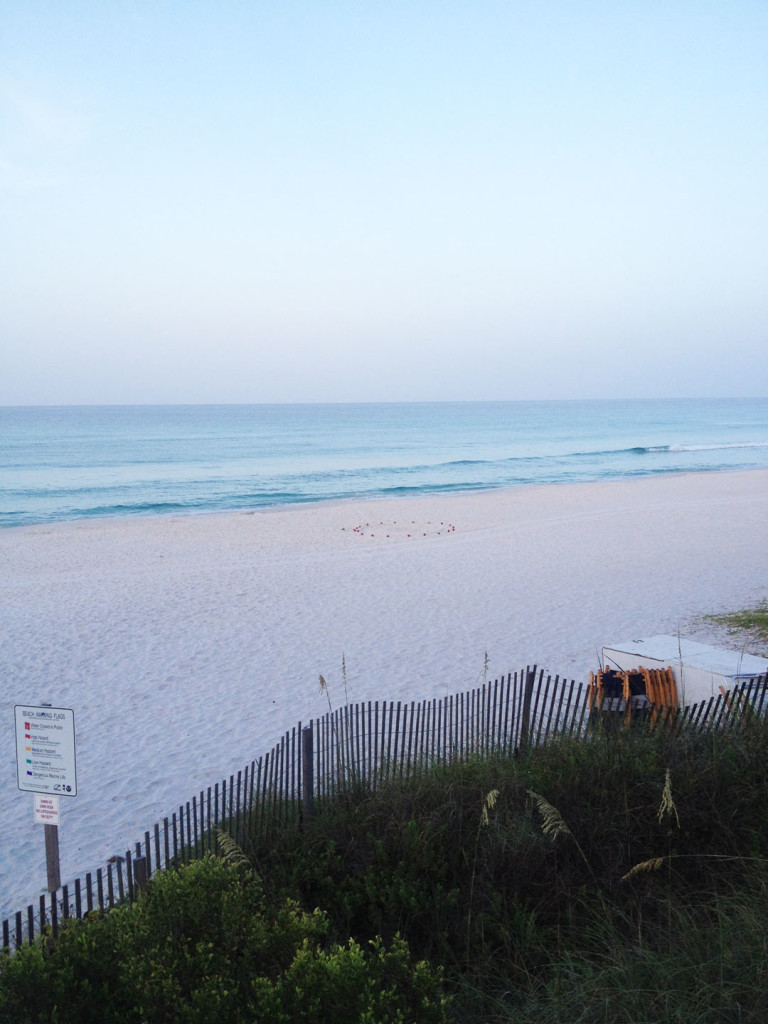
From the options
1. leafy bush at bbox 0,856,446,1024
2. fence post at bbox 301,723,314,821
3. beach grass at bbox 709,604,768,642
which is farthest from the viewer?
beach grass at bbox 709,604,768,642

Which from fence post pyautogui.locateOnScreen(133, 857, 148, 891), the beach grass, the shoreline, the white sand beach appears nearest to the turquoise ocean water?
the shoreline

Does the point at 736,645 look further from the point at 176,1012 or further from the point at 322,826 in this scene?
the point at 176,1012

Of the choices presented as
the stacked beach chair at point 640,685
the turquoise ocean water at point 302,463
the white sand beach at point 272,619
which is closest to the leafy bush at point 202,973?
the white sand beach at point 272,619

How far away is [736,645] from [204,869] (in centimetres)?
1048

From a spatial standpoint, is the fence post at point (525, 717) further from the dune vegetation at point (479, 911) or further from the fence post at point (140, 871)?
the fence post at point (140, 871)

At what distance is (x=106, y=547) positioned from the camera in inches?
1011

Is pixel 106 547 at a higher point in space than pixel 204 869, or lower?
lower

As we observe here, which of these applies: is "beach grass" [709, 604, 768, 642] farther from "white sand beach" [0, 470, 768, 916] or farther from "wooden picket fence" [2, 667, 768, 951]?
"wooden picket fence" [2, 667, 768, 951]

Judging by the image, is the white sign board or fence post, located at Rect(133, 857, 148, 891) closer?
fence post, located at Rect(133, 857, 148, 891)

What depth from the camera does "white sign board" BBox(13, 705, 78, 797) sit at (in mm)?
5258

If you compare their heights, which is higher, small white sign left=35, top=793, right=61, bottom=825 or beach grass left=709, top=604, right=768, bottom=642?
small white sign left=35, top=793, right=61, bottom=825

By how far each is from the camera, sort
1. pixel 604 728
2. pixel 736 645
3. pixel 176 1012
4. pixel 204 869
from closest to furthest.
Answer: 1. pixel 176 1012
2. pixel 204 869
3. pixel 604 728
4. pixel 736 645

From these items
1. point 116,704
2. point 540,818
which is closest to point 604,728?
point 540,818

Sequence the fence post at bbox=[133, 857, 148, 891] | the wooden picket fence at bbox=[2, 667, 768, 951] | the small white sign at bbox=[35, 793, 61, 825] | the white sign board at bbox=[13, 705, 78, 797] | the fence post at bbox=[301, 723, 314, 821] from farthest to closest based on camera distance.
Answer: the fence post at bbox=[301, 723, 314, 821]
the wooden picket fence at bbox=[2, 667, 768, 951]
the small white sign at bbox=[35, 793, 61, 825]
the white sign board at bbox=[13, 705, 78, 797]
the fence post at bbox=[133, 857, 148, 891]
